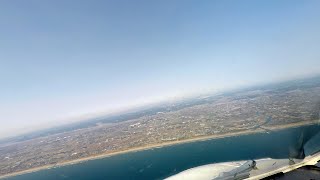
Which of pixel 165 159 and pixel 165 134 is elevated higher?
pixel 165 134

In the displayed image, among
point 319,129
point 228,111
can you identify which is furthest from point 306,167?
point 228,111

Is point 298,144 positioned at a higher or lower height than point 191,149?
higher

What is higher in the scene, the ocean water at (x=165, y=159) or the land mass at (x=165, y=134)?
the land mass at (x=165, y=134)

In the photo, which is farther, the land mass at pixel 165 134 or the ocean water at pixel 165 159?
the ocean water at pixel 165 159

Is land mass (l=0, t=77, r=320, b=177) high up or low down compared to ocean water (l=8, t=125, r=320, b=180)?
up

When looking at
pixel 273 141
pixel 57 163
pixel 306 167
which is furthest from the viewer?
pixel 57 163

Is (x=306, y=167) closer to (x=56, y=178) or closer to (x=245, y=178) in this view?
(x=245, y=178)

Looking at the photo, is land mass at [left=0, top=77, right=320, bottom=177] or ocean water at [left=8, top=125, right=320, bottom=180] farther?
ocean water at [left=8, top=125, right=320, bottom=180]

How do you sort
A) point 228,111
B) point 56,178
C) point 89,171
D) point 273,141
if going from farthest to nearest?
1. point 228,111
2. point 89,171
3. point 56,178
4. point 273,141
